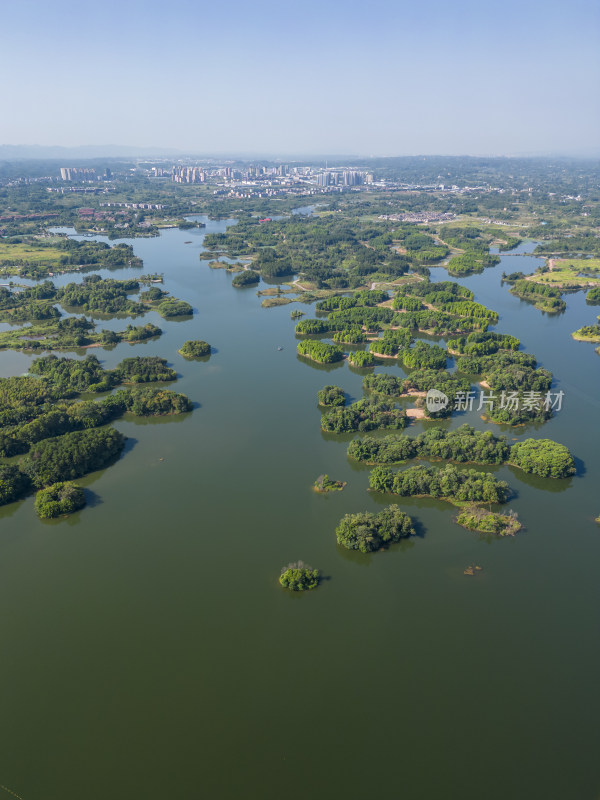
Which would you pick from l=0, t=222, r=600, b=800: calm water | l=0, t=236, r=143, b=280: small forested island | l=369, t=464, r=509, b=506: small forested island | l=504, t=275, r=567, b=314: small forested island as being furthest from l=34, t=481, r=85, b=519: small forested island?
l=504, t=275, r=567, b=314: small forested island

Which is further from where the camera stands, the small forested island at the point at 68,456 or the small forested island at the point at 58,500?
the small forested island at the point at 68,456

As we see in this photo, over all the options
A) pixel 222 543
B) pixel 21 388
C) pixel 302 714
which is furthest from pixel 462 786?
pixel 21 388

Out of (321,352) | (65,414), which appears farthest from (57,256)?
(65,414)

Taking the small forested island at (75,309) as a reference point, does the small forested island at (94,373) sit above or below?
below

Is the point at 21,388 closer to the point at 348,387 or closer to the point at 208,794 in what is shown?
the point at 348,387

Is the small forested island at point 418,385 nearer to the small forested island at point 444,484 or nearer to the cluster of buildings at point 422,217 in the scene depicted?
the small forested island at point 444,484

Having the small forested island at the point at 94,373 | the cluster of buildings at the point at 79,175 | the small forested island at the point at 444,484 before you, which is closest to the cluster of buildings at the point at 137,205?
the cluster of buildings at the point at 79,175
